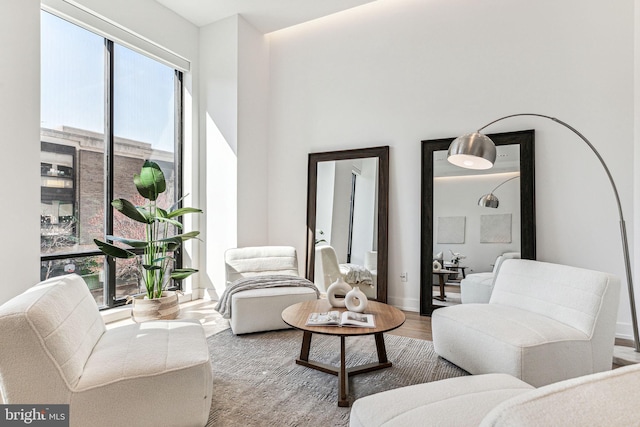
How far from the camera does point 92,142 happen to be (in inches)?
145

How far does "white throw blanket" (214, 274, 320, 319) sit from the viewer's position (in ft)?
11.5

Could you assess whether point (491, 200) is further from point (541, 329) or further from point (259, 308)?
point (259, 308)

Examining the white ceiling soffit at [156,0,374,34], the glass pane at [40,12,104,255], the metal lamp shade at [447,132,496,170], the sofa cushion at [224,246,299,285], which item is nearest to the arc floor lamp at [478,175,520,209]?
the metal lamp shade at [447,132,496,170]

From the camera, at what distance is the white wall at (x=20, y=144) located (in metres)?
2.66

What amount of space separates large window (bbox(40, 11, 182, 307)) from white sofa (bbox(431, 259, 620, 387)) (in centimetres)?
332

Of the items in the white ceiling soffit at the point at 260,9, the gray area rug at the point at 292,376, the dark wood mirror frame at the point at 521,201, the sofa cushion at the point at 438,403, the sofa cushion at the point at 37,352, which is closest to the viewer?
the sofa cushion at the point at 438,403

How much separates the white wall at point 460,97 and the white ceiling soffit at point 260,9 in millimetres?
218

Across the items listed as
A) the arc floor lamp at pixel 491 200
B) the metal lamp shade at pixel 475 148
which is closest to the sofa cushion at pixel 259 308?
the metal lamp shade at pixel 475 148

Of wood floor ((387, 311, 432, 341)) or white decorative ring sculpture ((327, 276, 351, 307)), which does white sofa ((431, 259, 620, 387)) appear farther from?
white decorative ring sculpture ((327, 276, 351, 307))

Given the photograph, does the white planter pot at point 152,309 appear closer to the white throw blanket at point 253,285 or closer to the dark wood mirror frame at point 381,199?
the white throw blanket at point 253,285

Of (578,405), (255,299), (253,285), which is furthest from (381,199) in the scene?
(578,405)

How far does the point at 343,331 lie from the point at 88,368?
51.7 inches

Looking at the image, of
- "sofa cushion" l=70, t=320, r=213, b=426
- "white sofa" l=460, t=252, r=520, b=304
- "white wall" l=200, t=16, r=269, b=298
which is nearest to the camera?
"sofa cushion" l=70, t=320, r=213, b=426

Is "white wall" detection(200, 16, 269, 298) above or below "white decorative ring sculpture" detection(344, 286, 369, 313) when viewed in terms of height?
above
